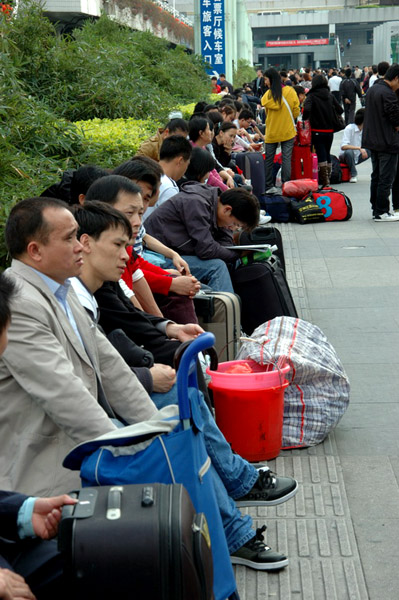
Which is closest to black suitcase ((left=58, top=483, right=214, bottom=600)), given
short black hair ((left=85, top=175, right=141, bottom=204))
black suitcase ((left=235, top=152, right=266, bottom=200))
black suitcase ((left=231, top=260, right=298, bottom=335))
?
short black hair ((left=85, top=175, right=141, bottom=204))

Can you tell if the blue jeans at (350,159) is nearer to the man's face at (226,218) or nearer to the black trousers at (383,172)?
the black trousers at (383,172)

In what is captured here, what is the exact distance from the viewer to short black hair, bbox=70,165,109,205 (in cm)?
501

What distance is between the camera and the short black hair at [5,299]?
95.6 inches

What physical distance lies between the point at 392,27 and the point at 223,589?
127 ft

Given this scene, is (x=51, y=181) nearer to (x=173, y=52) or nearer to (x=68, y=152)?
(x=68, y=152)

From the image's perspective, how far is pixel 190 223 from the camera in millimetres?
6016

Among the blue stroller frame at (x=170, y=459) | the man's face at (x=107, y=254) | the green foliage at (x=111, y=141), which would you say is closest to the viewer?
the blue stroller frame at (x=170, y=459)

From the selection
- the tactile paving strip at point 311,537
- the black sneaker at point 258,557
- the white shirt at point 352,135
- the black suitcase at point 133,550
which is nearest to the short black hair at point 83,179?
the tactile paving strip at point 311,537

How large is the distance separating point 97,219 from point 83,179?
1.27m

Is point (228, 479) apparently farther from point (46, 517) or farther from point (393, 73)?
point (393, 73)

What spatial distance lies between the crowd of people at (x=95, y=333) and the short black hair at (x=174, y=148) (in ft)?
0.04

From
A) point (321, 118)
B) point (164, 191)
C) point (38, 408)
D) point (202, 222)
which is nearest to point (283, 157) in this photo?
point (321, 118)

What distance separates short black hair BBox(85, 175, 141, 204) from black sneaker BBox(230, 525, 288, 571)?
1.79 m

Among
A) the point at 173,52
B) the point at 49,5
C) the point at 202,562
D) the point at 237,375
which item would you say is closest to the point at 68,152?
the point at 237,375
